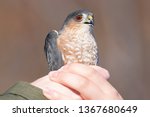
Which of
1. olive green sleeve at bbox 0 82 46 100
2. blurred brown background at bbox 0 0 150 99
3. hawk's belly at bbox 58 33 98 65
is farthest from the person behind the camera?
blurred brown background at bbox 0 0 150 99

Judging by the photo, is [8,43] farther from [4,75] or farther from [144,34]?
[144,34]

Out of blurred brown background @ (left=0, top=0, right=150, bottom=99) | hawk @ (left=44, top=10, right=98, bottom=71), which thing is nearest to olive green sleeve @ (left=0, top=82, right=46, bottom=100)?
hawk @ (left=44, top=10, right=98, bottom=71)

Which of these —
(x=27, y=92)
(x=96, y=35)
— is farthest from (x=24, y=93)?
(x=96, y=35)

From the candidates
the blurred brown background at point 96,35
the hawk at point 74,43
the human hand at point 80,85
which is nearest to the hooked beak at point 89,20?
the hawk at point 74,43

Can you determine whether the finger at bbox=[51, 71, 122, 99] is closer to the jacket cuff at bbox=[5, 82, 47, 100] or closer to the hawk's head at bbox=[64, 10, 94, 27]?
the jacket cuff at bbox=[5, 82, 47, 100]

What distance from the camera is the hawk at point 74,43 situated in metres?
1.29

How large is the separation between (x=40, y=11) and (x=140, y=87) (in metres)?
0.72

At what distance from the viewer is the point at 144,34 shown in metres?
3.97

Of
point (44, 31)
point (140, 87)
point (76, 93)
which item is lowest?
point (140, 87)

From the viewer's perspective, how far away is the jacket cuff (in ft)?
3.28

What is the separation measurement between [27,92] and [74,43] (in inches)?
13.4

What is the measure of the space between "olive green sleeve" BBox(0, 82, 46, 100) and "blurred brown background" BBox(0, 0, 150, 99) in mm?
2542

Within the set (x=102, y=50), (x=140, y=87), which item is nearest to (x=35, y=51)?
(x=102, y=50)

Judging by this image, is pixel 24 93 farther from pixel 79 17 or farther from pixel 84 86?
pixel 79 17
